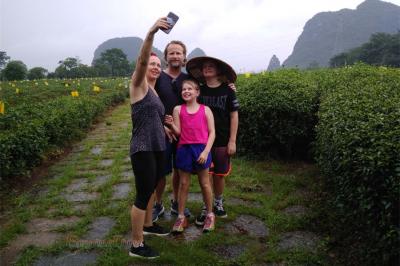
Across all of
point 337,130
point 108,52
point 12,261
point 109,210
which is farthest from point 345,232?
point 108,52

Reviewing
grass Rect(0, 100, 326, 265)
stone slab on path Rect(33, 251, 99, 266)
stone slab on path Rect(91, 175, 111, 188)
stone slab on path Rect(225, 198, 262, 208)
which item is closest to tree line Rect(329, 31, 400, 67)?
grass Rect(0, 100, 326, 265)

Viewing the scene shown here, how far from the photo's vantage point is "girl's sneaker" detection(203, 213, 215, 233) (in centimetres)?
390

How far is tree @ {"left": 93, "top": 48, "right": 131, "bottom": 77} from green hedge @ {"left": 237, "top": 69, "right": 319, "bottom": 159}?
55.9 metres

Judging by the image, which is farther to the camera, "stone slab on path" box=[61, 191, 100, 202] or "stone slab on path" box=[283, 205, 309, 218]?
"stone slab on path" box=[61, 191, 100, 202]

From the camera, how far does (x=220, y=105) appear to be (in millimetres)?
Answer: 4152

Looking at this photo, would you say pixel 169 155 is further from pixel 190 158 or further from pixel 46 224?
pixel 46 224

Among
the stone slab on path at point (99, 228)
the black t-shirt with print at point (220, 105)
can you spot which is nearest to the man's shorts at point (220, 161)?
the black t-shirt with print at point (220, 105)

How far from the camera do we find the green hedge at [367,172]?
2496 millimetres

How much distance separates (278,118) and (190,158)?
8.54ft

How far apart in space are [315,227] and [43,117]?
4.97m

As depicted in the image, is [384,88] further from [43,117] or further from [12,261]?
[43,117]

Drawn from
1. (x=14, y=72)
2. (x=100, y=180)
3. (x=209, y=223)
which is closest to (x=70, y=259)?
(x=209, y=223)

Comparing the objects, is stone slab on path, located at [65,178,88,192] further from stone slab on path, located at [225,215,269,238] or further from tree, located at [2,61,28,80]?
tree, located at [2,61,28,80]

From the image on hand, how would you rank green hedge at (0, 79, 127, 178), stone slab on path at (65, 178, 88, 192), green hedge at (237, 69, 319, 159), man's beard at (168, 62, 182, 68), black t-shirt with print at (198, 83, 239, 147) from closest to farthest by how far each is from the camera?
man's beard at (168, 62, 182, 68)
black t-shirt with print at (198, 83, 239, 147)
green hedge at (0, 79, 127, 178)
stone slab on path at (65, 178, 88, 192)
green hedge at (237, 69, 319, 159)
